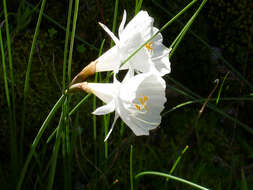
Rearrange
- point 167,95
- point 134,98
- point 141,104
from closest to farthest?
1. point 134,98
2. point 141,104
3. point 167,95

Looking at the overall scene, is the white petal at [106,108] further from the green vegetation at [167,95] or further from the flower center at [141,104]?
the green vegetation at [167,95]

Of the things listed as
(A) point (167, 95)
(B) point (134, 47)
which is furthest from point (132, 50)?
(A) point (167, 95)

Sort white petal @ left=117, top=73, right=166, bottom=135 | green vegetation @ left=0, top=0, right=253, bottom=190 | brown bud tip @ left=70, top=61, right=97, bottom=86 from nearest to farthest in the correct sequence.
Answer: white petal @ left=117, top=73, right=166, bottom=135
brown bud tip @ left=70, top=61, right=97, bottom=86
green vegetation @ left=0, top=0, right=253, bottom=190

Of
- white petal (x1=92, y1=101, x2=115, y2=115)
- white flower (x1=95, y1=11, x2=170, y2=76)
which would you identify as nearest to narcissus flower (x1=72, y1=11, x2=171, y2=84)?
white flower (x1=95, y1=11, x2=170, y2=76)

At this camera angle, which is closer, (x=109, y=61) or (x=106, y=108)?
(x=106, y=108)

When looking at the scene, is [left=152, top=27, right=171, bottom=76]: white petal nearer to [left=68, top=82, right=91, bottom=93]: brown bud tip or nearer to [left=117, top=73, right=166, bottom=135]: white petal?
[left=117, top=73, right=166, bottom=135]: white petal

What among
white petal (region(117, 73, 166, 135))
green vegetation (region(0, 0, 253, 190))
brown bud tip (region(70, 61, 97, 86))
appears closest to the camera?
white petal (region(117, 73, 166, 135))

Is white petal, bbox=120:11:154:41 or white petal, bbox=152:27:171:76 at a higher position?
white petal, bbox=120:11:154:41

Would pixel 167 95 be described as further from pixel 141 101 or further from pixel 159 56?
pixel 141 101

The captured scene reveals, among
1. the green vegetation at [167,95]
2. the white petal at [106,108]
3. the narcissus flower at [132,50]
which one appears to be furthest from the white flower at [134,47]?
the green vegetation at [167,95]

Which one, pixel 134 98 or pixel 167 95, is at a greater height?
pixel 134 98
